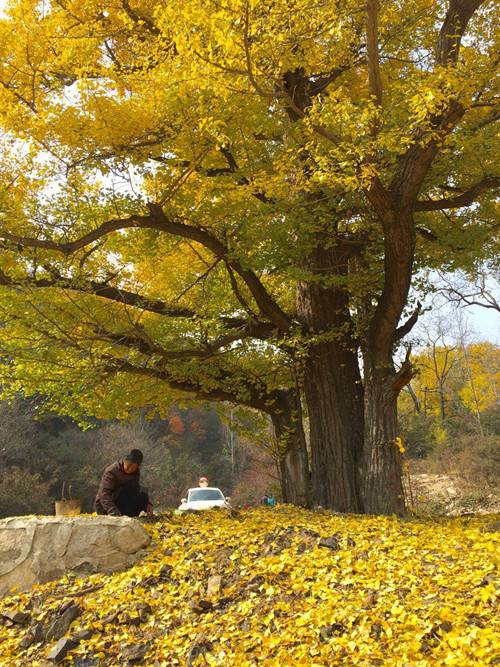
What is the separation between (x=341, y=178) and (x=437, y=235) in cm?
340

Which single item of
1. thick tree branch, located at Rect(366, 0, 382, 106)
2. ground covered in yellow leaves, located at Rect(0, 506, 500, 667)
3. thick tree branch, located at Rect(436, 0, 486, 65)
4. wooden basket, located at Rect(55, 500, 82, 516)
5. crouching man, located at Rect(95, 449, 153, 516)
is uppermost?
thick tree branch, located at Rect(436, 0, 486, 65)

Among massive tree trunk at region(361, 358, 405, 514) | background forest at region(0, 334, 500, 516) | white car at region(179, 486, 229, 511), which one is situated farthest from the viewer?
background forest at region(0, 334, 500, 516)

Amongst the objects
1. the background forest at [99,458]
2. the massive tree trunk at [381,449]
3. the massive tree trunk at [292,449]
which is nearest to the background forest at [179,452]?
the background forest at [99,458]

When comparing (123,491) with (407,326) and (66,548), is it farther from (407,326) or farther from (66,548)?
(407,326)

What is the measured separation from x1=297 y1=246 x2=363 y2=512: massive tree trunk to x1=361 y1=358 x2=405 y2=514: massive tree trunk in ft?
1.38

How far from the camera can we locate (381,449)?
7.17 meters

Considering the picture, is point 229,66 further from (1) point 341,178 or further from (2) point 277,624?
(2) point 277,624

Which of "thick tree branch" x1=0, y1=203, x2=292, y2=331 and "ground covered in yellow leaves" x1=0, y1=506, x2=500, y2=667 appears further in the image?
"thick tree branch" x1=0, y1=203, x2=292, y2=331

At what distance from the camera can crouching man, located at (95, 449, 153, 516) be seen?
600 centimetres

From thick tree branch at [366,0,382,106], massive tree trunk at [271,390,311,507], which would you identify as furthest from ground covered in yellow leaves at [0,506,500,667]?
thick tree branch at [366,0,382,106]

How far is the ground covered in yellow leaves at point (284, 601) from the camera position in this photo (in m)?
3.10

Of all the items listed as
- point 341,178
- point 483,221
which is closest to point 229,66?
point 341,178

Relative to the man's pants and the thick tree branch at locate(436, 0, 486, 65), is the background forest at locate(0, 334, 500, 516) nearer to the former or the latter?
the man's pants

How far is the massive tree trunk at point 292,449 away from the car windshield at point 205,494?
5216 millimetres
